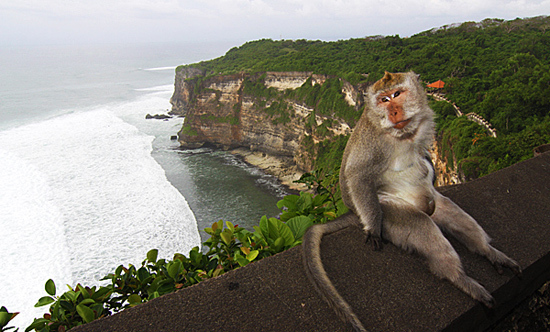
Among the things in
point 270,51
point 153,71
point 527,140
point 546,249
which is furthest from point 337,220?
point 153,71

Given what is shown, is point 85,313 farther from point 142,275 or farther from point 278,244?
point 278,244

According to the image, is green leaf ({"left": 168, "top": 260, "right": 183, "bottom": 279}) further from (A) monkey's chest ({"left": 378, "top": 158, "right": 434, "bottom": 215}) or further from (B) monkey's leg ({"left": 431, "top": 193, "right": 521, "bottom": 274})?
(B) monkey's leg ({"left": 431, "top": 193, "right": 521, "bottom": 274})

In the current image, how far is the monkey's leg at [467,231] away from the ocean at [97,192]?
14.9 m

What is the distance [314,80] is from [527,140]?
83.0 feet

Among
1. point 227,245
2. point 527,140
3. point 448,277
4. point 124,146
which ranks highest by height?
point 448,277

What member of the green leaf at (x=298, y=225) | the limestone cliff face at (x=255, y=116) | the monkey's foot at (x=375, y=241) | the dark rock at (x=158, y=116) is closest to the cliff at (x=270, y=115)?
the limestone cliff face at (x=255, y=116)

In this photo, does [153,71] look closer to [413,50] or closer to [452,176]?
[413,50]

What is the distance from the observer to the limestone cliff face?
36.5 m

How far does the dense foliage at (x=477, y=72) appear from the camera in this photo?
1548 cm

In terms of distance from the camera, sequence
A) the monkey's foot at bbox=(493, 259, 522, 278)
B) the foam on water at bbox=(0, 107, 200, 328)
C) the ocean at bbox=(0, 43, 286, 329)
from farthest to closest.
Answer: the ocean at bbox=(0, 43, 286, 329), the foam on water at bbox=(0, 107, 200, 328), the monkey's foot at bbox=(493, 259, 522, 278)

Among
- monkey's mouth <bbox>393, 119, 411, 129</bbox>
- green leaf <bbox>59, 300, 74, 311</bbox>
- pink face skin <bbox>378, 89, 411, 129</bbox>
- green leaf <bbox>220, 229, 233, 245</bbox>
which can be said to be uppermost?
pink face skin <bbox>378, 89, 411, 129</bbox>

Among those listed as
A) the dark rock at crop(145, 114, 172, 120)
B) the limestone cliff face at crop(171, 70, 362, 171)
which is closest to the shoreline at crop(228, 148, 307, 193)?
the limestone cliff face at crop(171, 70, 362, 171)

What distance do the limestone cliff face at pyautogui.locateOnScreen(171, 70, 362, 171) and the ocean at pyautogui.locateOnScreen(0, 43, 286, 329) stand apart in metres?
3.20

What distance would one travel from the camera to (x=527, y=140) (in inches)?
569
